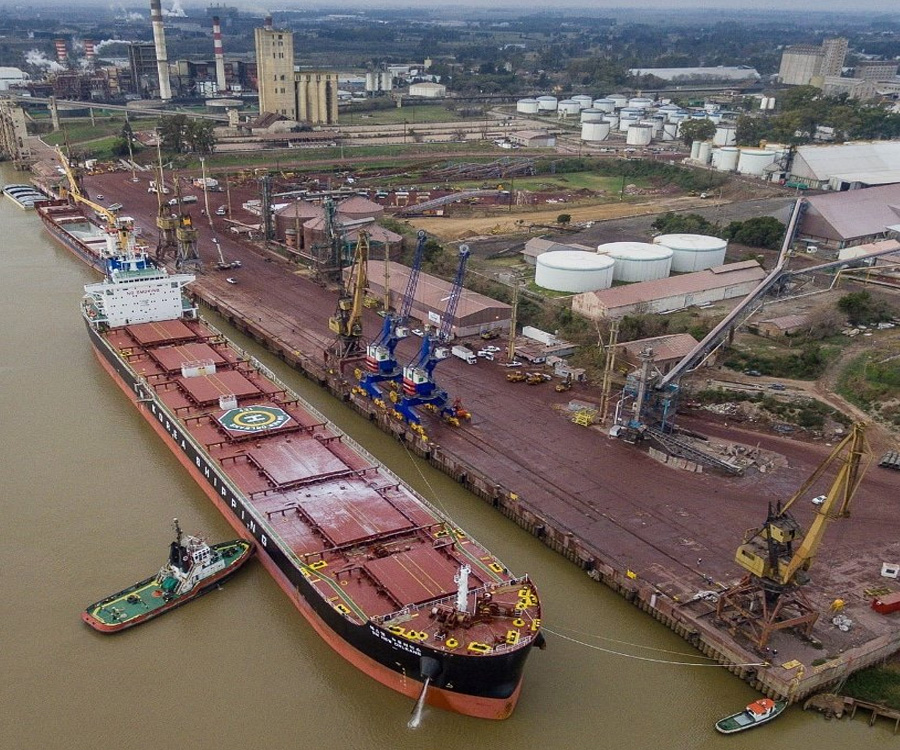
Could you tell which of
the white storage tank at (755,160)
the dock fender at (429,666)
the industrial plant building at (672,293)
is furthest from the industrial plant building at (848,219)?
the dock fender at (429,666)

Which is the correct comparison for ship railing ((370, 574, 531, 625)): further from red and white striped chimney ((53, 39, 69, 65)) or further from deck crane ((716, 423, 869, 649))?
red and white striped chimney ((53, 39, 69, 65))

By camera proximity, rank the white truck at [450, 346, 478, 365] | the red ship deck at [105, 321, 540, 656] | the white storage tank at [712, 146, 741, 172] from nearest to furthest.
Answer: the red ship deck at [105, 321, 540, 656] → the white truck at [450, 346, 478, 365] → the white storage tank at [712, 146, 741, 172]

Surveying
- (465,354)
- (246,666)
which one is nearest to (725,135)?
(465,354)

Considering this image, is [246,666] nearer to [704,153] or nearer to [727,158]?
[727,158]

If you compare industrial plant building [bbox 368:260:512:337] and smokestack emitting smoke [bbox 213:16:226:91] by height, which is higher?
smokestack emitting smoke [bbox 213:16:226:91]

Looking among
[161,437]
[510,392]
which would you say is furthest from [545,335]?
[161,437]

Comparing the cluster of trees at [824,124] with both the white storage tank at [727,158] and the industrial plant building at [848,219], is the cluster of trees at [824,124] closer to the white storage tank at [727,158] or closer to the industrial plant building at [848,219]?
the white storage tank at [727,158]

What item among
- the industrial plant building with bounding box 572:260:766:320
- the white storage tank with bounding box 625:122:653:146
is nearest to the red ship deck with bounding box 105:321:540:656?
the industrial plant building with bounding box 572:260:766:320
